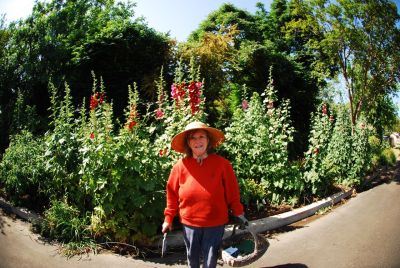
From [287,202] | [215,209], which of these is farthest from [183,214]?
[287,202]

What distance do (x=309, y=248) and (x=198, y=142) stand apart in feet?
9.27

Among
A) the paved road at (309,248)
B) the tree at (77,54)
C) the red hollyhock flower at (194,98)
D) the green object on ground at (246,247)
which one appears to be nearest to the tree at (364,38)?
the tree at (77,54)

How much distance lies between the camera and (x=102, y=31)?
31.7 ft

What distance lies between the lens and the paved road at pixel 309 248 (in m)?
3.98

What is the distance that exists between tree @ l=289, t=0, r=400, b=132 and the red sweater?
1256 cm

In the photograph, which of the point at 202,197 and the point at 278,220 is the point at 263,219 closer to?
the point at 278,220

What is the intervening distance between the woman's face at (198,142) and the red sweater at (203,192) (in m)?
0.10

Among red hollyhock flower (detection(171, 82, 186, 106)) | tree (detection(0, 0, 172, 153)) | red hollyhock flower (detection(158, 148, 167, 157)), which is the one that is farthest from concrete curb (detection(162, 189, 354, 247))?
tree (detection(0, 0, 172, 153))

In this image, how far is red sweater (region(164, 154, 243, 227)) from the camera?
2924 millimetres

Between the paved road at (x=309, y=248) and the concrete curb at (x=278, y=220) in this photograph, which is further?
the concrete curb at (x=278, y=220)

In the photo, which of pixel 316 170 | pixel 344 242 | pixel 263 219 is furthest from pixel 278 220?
pixel 316 170

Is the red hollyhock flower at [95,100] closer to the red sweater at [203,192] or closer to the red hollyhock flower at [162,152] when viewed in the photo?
the red hollyhock flower at [162,152]

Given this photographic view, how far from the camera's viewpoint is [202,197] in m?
2.92

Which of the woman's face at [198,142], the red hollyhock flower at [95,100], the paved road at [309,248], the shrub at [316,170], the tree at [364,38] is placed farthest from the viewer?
the tree at [364,38]
